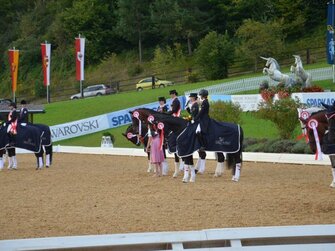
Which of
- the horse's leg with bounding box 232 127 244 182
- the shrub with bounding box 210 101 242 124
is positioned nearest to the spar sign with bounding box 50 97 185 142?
the shrub with bounding box 210 101 242 124

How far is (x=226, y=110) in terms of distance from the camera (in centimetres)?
2762

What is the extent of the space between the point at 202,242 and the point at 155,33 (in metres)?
61.9

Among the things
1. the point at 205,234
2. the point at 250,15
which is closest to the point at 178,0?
the point at 250,15

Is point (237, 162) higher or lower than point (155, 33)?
lower

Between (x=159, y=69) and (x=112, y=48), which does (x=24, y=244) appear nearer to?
(x=159, y=69)

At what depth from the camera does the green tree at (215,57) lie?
50031 mm

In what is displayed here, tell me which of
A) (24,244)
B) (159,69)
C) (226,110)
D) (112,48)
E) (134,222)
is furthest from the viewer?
(112,48)

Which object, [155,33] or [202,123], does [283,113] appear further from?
[155,33]

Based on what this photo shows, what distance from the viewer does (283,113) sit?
83.7ft

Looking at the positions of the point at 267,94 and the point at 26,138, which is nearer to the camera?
the point at 26,138

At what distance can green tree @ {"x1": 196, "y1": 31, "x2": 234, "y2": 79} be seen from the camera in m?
50.0

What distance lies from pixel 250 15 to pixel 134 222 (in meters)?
54.8

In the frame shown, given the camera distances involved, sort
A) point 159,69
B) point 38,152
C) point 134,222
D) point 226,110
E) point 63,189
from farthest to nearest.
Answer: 1. point 159,69
2. point 226,110
3. point 38,152
4. point 63,189
5. point 134,222

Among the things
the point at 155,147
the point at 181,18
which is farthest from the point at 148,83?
the point at 155,147
